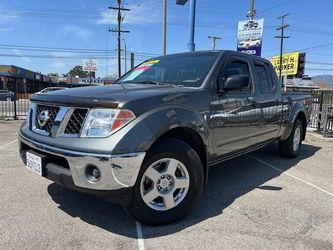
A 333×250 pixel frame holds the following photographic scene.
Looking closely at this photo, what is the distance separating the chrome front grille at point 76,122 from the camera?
3.04 m

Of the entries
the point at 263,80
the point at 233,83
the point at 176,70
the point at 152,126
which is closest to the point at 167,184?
the point at 152,126

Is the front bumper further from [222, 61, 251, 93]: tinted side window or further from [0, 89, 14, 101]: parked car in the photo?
[0, 89, 14, 101]: parked car

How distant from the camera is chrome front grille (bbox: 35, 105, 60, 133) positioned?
3.31m

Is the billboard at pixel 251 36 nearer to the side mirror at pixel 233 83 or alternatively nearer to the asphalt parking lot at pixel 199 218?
the asphalt parking lot at pixel 199 218

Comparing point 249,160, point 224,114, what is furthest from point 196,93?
point 249,160

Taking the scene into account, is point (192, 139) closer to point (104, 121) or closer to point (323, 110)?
point (104, 121)

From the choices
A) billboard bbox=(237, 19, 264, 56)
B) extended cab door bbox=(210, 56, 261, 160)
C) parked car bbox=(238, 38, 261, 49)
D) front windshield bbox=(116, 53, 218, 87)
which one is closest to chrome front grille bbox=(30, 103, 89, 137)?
front windshield bbox=(116, 53, 218, 87)

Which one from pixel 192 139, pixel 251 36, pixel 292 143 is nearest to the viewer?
pixel 192 139

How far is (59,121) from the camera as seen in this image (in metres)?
3.17

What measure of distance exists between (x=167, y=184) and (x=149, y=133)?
0.65m

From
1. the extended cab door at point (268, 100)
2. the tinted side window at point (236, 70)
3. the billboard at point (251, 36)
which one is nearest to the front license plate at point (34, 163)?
the tinted side window at point (236, 70)

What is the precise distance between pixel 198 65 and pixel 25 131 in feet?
7.45

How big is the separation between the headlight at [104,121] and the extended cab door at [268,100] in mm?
2636

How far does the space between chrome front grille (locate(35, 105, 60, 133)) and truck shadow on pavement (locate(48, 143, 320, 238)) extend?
100 centimetres
